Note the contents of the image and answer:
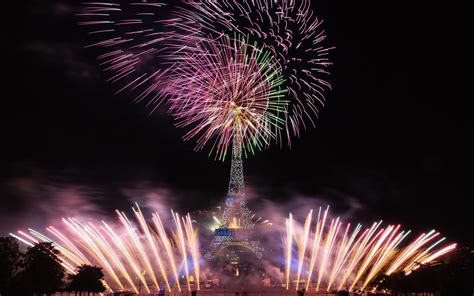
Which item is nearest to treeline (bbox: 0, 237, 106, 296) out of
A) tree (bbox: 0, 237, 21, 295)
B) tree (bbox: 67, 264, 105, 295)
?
tree (bbox: 0, 237, 21, 295)

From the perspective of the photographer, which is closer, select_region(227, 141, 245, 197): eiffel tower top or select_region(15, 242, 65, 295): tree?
select_region(15, 242, 65, 295): tree

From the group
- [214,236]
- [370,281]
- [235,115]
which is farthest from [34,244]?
[214,236]

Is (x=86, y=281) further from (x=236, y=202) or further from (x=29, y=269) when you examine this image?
(x=236, y=202)

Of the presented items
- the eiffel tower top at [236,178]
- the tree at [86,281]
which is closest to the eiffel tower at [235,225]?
the eiffel tower top at [236,178]

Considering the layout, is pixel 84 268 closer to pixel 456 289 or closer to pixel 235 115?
pixel 235 115

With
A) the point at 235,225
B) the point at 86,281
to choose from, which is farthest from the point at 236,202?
the point at 86,281

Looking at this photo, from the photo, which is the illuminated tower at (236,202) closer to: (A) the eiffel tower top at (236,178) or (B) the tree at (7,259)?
(A) the eiffel tower top at (236,178)

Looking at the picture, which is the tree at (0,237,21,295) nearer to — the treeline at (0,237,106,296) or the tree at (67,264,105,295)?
the treeline at (0,237,106,296)
